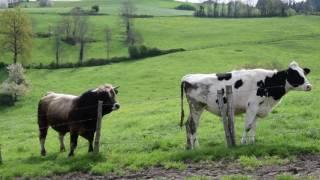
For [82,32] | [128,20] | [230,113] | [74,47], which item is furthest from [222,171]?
[128,20]

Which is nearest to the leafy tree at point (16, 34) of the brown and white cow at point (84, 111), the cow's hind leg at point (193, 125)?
the brown and white cow at point (84, 111)

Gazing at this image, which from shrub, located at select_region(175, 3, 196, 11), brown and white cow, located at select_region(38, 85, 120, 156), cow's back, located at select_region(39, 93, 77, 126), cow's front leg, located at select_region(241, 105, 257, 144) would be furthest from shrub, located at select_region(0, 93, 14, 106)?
shrub, located at select_region(175, 3, 196, 11)

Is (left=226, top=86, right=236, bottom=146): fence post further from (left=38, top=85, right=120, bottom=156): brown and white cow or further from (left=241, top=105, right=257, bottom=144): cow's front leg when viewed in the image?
(left=38, top=85, right=120, bottom=156): brown and white cow

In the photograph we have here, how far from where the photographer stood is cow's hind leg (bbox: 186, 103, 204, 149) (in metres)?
16.6

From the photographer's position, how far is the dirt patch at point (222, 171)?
12273 millimetres

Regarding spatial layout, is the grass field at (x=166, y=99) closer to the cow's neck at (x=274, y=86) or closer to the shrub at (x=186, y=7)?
the cow's neck at (x=274, y=86)

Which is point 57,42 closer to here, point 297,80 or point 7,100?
point 7,100

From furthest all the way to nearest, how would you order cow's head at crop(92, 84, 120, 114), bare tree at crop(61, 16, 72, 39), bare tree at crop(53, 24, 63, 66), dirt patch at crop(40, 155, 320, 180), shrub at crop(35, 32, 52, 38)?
shrub at crop(35, 32, 52, 38)
bare tree at crop(61, 16, 72, 39)
bare tree at crop(53, 24, 63, 66)
cow's head at crop(92, 84, 120, 114)
dirt patch at crop(40, 155, 320, 180)

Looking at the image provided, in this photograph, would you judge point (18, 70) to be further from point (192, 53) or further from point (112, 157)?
point (112, 157)

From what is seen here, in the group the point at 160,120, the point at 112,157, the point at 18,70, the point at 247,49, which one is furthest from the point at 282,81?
the point at 247,49

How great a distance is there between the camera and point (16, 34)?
8900 cm

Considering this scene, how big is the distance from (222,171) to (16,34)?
81.1 metres

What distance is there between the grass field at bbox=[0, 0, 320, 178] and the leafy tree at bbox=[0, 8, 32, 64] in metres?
6.06

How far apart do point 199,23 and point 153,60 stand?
4982cm
